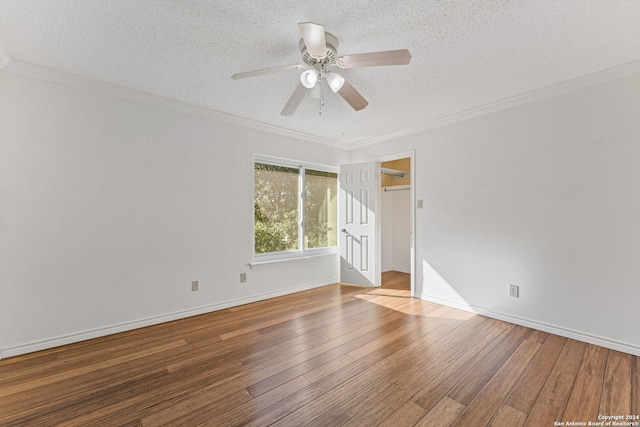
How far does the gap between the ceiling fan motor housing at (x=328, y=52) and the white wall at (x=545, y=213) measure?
2142mm

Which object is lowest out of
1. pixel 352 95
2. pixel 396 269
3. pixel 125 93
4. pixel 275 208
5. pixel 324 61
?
pixel 396 269

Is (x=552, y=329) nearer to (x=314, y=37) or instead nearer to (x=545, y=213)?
(x=545, y=213)

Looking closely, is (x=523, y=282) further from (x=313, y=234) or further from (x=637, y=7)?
(x=313, y=234)

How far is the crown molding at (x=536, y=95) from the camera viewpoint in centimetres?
230

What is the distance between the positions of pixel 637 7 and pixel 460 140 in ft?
5.73

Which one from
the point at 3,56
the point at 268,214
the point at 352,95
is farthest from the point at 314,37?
the point at 268,214

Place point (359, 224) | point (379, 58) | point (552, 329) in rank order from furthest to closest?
point (359, 224) < point (552, 329) < point (379, 58)

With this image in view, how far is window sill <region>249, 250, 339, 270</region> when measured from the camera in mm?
3662

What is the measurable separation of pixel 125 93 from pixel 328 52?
84.0 inches

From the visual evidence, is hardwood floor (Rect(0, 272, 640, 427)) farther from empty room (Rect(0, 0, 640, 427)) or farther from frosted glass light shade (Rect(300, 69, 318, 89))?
frosted glass light shade (Rect(300, 69, 318, 89))

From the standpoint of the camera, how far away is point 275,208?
400 centimetres

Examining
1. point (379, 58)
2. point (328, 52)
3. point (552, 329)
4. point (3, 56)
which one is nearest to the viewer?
point (379, 58)

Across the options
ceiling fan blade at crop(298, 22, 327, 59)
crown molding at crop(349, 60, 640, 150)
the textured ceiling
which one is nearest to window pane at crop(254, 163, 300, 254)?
the textured ceiling

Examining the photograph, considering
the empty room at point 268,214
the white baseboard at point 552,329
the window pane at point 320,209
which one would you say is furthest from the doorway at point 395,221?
the white baseboard at point 552,329
